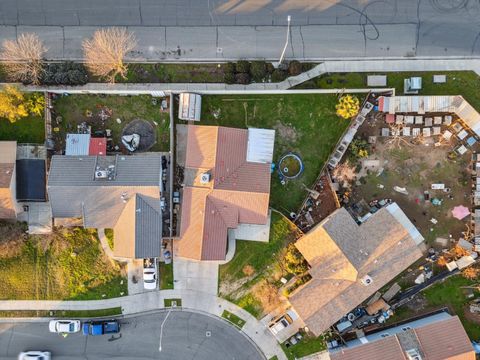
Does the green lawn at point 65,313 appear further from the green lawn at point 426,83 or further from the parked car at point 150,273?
the green lawn at point 426,83

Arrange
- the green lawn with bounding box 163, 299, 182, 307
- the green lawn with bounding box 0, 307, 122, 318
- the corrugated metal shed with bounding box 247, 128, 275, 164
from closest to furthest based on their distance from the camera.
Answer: the corrugated metal shed with bounding box 247, 128, 275, 164 < the green lawn with bounding box 163, 299, 182, 307 < the green lawn with bounding box 0, 307, 122, 318

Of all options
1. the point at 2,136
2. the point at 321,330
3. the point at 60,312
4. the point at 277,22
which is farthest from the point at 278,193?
the point at 2,136

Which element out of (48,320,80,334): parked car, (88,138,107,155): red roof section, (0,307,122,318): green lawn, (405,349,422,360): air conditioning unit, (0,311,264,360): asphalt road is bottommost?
(0,311,264,360): asphalt road

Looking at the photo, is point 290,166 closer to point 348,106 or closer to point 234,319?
point 348,106

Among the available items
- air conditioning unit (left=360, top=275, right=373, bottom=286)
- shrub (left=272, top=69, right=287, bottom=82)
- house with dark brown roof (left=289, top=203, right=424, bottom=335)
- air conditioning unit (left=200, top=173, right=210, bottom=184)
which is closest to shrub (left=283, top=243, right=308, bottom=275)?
house with dark brown roof (left=289, top=203, right=424, bottom=335)

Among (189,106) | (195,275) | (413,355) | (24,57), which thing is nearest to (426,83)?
(189,106)

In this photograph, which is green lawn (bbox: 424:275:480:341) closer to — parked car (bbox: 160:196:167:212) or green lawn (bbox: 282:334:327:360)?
green lawn (bbox: 282:334:327:360)

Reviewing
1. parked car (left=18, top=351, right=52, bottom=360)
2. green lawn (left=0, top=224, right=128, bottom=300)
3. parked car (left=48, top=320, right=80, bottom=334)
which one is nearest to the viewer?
parked car (left=48, top=320, right=80, bottom=334)
